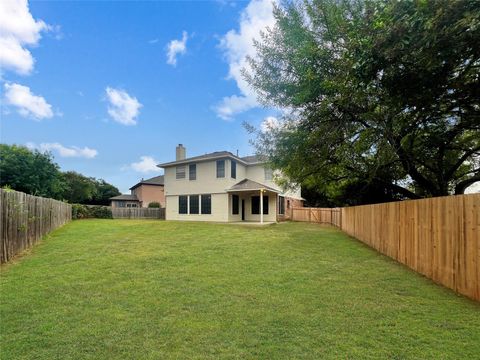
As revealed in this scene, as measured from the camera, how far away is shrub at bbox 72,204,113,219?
23345 mm

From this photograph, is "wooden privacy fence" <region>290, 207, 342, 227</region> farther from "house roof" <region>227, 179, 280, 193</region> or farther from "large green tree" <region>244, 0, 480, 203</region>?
"large green tree" <region>244, 0, 480, 203</region>

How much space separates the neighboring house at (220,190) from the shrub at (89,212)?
246 inches

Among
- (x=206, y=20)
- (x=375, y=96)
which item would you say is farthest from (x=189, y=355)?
(x=206, y=20)

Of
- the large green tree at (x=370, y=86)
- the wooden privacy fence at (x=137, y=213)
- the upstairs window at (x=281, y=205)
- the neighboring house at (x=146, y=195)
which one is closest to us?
the large green tree at (x=370, y=86)

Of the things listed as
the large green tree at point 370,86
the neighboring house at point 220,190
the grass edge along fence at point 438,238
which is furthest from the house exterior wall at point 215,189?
the grass edge along fence at point 438,238

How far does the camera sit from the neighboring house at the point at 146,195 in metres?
38.4

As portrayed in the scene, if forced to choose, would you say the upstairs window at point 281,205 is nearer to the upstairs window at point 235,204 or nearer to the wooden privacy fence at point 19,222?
the upstairs window at point 235,204

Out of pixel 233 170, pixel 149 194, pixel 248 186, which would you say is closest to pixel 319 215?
pixel 248 186

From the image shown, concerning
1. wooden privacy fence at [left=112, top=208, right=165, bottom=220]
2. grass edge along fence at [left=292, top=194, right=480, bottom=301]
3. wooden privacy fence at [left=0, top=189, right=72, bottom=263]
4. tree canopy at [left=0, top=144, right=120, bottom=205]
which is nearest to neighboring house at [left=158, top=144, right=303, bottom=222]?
wooden privacy fence at [left=112, top=208, right=165, bottom=220]

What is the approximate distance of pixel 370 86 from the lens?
6500 mm

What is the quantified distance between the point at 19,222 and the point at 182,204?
15.8 meters

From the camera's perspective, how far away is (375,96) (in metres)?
7.25

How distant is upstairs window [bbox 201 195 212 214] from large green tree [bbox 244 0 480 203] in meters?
11.2

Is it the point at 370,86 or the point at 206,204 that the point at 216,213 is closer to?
the point at 206,204
